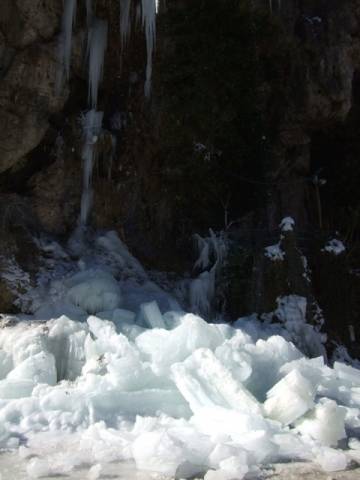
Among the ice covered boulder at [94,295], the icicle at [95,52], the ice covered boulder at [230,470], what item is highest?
the icicle at [95,52]

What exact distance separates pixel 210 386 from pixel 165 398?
1.34 feet

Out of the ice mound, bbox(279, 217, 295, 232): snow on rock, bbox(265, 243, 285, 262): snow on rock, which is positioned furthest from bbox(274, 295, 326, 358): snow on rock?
the ice mound

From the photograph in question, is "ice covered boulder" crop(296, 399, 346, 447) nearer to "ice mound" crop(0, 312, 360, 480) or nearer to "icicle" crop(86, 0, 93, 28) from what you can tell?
"ice mound" crop(0, 312, 360, 480)

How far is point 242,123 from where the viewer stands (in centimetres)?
984

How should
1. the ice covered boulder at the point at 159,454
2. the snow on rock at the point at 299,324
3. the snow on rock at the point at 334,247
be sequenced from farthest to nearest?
1. the snow on rock at the point at 334,247
2. the snow on rock at the point at 299,324
3. the ice covered boulder at the point at 159,454

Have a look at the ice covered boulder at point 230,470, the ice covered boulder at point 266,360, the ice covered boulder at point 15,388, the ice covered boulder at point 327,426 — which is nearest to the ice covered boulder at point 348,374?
the ice covered boulder at point 266,360

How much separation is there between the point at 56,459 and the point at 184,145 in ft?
21.5

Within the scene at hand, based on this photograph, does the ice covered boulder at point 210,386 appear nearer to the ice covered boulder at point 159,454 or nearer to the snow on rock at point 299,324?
the ice covered boulder at point 159,454

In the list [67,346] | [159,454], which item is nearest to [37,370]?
[67,346]

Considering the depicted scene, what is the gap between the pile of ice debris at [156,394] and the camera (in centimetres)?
389

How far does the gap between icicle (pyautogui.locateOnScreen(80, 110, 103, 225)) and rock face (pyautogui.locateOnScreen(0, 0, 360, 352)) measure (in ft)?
0.38

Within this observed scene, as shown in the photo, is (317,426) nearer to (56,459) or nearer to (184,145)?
(56,459)

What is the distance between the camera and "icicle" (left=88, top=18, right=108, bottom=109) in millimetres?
8234

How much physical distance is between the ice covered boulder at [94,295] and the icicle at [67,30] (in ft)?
10.1
